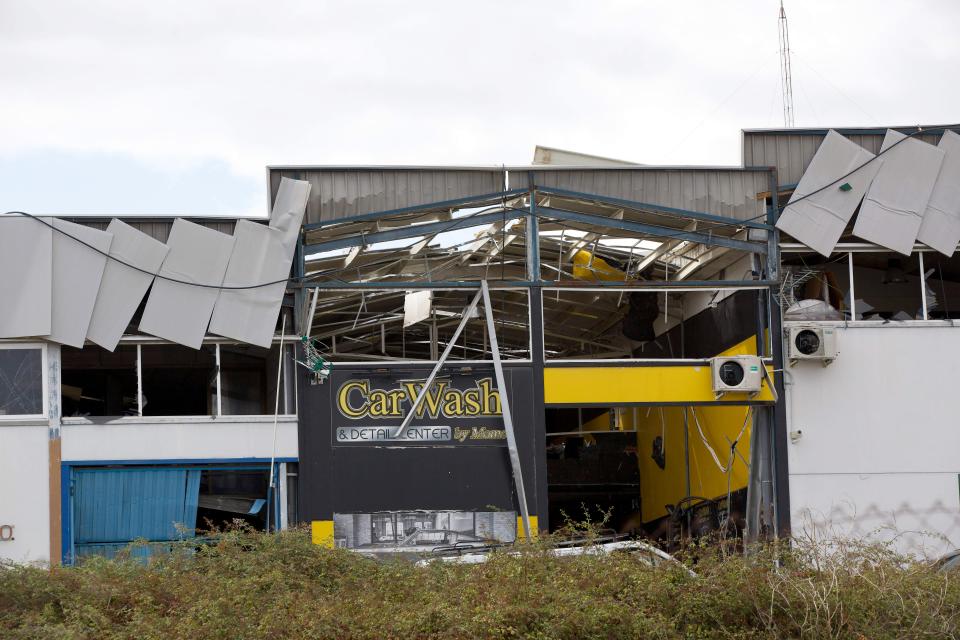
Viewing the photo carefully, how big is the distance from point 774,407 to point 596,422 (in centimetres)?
950

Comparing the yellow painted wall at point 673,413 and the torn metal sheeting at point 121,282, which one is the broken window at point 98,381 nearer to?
the torn metal sheeting at point 121,282

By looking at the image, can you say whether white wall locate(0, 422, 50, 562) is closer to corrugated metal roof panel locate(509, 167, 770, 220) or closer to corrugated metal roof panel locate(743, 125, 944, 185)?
corrugated metal roof panel locate(509, 167, 770, 220)

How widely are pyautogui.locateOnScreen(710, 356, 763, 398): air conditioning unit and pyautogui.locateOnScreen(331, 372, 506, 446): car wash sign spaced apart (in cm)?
346

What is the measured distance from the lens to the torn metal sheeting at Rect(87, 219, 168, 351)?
1989cm

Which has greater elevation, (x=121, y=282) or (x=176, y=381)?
(x=121, y=282)

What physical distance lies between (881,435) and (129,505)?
11.8m

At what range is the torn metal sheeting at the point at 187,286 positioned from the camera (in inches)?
789

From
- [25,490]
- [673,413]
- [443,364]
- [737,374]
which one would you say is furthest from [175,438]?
[673,413]

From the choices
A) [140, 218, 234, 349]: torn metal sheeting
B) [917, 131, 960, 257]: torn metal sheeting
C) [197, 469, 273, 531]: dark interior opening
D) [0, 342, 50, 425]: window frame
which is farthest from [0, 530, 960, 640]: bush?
[917, 131, 960, 257]: torn metal sheeting

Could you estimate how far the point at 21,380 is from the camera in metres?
19.7

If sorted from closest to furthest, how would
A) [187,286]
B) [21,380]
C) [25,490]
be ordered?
[25,490], [21,380], [187,286]

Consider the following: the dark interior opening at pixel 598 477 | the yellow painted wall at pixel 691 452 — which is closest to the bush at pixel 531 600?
the yellow painted wall at pixel 691 452

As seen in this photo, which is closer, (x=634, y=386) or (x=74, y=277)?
(x=74, y=277)

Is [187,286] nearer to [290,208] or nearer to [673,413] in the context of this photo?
[290,208]
